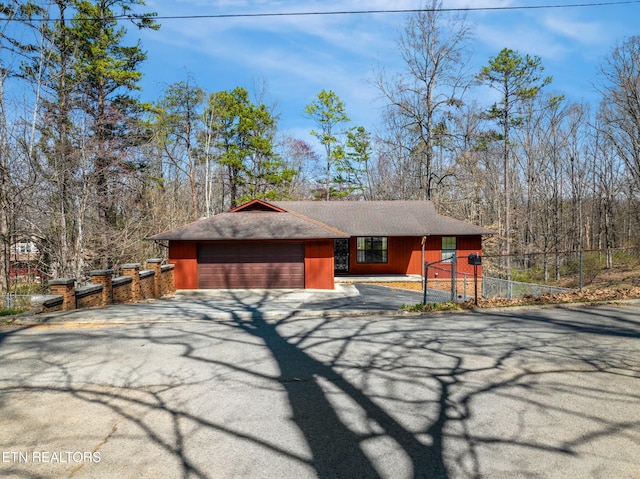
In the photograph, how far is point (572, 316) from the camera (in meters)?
9.23

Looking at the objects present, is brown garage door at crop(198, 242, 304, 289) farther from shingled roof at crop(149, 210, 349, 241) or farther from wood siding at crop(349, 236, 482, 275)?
wood siding at crop(349, 236, 482, 275)

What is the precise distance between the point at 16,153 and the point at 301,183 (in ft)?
98.7

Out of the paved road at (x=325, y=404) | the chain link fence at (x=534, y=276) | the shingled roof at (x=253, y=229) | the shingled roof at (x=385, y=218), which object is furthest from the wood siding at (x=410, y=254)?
the paved road at (x=325, y=404)

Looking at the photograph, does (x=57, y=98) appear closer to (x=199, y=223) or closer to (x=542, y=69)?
(x=199, y=223)

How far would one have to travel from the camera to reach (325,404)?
4.77 m

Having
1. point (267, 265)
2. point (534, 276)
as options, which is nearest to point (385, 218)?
point (267, 265)

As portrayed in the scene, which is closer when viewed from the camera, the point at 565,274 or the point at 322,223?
the point at 322,223

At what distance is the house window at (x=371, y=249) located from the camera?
23844mm

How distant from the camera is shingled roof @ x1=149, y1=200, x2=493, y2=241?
715 inches

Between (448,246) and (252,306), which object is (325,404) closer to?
(252,306)

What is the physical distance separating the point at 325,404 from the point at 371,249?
19432mm

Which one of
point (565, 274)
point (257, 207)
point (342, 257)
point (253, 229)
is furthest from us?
point (565, 274)

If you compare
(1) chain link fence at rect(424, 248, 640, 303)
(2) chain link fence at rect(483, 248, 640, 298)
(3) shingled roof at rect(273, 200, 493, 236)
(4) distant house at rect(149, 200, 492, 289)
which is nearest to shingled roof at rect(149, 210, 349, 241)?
(4) distant house at rect(149, 200, 492, 289)

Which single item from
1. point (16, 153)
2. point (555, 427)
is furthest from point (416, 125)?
point (555, 427)
